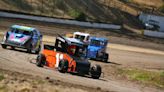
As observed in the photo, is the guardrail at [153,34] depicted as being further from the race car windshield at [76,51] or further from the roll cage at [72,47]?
the race car windshield at [76,51]

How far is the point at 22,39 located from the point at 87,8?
45.4 meters

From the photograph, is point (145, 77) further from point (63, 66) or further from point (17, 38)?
point (17, 38)

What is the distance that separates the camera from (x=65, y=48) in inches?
997

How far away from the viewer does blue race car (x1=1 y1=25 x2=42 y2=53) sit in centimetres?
3353

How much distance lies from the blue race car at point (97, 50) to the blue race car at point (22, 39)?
526 cm

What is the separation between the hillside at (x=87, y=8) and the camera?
232 feet

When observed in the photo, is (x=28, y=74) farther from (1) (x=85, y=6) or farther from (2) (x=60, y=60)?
(1) (x=85, y=6)

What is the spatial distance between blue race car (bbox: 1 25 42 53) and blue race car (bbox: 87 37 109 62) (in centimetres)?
526

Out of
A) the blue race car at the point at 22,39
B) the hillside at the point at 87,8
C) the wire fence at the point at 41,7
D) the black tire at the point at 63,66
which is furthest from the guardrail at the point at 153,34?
the black tire at the point at 63,66

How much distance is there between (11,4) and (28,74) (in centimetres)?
4825

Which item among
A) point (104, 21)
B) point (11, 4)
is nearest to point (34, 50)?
point (11, 4)

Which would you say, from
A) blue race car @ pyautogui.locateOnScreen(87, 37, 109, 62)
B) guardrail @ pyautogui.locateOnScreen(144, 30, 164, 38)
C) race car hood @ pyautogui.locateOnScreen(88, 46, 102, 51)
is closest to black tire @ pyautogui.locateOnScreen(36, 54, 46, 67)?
blue race car @ pyautogui.locateOnScreen(87, 37, 109, 62)

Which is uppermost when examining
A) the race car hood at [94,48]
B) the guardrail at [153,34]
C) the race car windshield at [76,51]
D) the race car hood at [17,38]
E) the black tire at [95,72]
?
the race car windshield at [76,51]

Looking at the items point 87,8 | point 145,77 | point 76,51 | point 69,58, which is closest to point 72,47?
point 76,51
